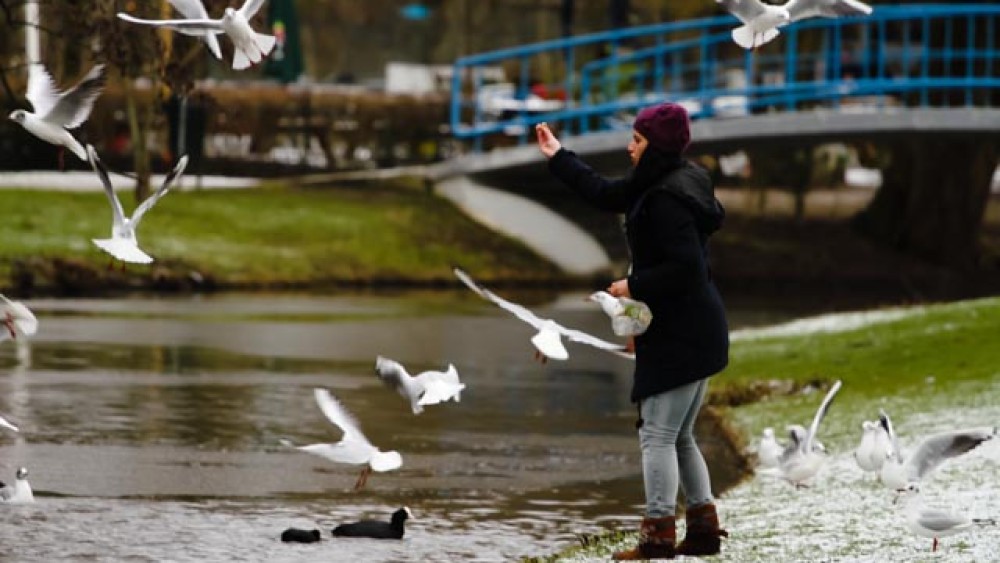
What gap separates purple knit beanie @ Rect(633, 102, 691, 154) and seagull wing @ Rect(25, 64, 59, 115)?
2.79 meters

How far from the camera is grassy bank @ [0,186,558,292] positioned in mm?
32312

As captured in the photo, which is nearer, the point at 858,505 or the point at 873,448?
the point at 873,448

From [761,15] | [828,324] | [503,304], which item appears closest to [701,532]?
[503,304]

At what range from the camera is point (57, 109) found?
1103 centimetres

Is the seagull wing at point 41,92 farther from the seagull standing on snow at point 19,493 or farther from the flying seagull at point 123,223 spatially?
the seagull standing on snow at point 19,493

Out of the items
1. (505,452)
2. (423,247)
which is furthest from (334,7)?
(505,452)

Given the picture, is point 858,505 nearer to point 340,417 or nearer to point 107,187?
point 340,417

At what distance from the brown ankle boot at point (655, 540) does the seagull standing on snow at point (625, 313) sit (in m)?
0.80

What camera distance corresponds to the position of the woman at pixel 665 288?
387 inches

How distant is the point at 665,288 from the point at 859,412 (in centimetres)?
717

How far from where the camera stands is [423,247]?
3688 centimetres

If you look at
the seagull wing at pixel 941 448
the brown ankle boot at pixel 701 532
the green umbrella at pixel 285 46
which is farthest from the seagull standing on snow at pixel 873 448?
the green umbrella at pixel 285 46

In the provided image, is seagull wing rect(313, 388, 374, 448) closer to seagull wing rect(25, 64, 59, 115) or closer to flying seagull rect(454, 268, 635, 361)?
flying seagull rect(454, 268, 635, 361)

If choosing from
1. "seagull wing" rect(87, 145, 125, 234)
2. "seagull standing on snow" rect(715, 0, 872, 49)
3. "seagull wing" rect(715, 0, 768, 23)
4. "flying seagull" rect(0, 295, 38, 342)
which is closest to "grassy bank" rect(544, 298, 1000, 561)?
"seagull standing on snow" rect(715, 0, 872, 49)
